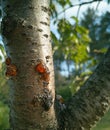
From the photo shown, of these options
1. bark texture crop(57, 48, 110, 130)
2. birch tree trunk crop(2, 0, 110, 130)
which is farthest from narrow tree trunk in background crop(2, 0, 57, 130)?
bark texture crop(57, 48, 110, 130)

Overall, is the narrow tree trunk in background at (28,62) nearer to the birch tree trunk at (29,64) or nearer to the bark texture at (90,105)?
the birch tree trunk at (29,64)

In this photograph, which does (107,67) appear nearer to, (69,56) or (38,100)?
(38,100)

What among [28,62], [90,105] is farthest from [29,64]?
[90,105]

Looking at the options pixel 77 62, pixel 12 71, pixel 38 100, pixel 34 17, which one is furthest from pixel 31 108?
pixel 77 62

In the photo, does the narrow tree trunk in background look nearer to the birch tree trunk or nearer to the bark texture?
the birch tree trunk

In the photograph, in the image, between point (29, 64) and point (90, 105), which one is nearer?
Result: point (29, 64)

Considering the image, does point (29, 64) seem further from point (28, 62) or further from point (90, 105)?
point (90, 105)

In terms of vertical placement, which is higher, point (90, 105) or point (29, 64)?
point (29, 64)
